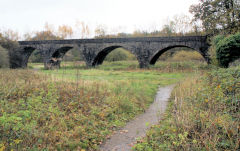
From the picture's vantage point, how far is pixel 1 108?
541cm

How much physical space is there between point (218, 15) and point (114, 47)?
1285 centimetres

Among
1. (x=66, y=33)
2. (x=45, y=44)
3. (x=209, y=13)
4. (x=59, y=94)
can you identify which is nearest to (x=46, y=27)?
(x=66, y=33)

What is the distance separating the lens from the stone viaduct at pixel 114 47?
862 inches

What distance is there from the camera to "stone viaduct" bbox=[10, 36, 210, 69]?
862 inches

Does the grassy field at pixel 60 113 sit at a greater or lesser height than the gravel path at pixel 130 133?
greater

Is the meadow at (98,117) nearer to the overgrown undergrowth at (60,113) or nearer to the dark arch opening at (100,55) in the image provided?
the overgrown undergrowth at (60,113)

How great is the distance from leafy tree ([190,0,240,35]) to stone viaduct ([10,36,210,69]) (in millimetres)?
2226

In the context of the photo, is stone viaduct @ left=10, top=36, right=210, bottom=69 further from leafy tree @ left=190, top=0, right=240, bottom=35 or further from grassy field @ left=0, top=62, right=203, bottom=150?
grassy field @ left=0, top=62, right=203, bottom=150

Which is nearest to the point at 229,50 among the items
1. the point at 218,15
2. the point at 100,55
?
the point at 218,15

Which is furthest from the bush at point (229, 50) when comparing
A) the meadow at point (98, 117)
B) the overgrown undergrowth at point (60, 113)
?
the overgrown undergrowth at point (60, 113)

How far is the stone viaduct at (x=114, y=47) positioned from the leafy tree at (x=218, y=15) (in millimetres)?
2226

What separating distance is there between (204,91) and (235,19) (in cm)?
1268

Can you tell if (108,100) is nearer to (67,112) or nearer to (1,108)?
(67,112)

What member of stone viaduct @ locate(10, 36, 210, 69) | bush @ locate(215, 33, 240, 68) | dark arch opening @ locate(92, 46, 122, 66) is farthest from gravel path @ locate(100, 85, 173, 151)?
dark arch opening @ locate(92, 46, 122, 66)
